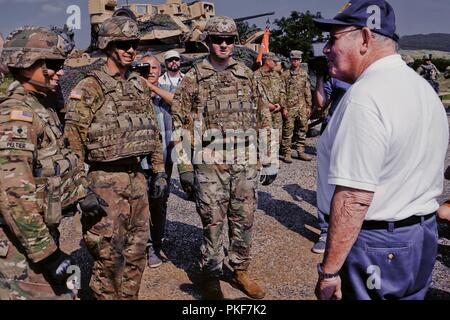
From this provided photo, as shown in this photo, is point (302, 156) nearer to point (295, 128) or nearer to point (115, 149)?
point (295, 128)

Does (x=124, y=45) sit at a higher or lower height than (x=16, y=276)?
higher

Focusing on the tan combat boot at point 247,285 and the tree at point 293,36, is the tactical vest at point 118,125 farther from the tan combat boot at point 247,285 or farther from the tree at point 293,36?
the tree at point 293,36

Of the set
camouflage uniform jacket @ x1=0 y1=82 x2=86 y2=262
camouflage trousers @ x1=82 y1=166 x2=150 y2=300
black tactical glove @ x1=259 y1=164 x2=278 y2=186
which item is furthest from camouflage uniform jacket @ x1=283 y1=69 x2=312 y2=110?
camouflage uniform jacket @ x1=0 y1=82 x2=86 y2=262

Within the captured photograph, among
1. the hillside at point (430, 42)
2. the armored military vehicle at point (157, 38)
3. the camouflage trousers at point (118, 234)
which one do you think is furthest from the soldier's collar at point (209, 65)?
the hillside at point (430, 42)

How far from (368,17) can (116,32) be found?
2004mm

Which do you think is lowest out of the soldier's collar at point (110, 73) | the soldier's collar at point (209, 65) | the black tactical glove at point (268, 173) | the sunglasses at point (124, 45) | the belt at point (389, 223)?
the black tactical glove at point (268, 173)

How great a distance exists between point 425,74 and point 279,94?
10.2m

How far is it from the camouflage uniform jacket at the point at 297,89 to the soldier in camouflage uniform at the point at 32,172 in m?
7.76

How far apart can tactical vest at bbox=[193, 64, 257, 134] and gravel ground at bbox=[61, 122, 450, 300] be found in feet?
5.15

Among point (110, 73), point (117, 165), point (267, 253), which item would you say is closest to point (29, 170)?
point (117, 165)

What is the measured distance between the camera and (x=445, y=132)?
7.00 feet

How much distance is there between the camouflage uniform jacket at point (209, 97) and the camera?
→ 3.91 meters

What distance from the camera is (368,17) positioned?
1.99 meters

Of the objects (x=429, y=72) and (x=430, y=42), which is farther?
(x=430, y=42)
